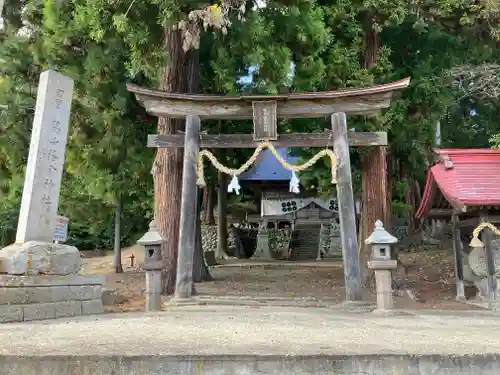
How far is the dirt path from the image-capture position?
11.1m

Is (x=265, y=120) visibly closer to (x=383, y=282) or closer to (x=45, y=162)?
(x=383, y=282)

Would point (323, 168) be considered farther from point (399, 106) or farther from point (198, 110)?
point (198, 110)

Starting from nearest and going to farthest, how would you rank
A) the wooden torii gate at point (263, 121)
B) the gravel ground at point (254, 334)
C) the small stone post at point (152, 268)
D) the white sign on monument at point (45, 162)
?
Answer: the gravel ground at point (254, 334) < the white sign on monument at point (45, 162) < the small stone post at point (152, 268) < the wooden torii gate at point (263, 121)

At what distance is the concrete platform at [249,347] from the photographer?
4309mm

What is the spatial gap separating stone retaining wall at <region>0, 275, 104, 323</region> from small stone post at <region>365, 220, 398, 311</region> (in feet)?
15.4

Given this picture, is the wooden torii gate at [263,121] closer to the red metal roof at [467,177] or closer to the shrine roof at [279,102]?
the shrine roof at [279,102]

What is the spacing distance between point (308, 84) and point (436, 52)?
4668 mm

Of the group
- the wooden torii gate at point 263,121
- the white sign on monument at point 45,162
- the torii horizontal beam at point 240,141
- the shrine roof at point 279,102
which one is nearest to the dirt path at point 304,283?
the wooden torii gate at point 263,121

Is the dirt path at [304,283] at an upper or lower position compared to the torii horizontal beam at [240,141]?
lower

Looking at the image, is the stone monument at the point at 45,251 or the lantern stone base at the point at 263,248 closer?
the stone monument at the point at 45,251

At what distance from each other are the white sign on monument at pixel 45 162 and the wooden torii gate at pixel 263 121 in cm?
196

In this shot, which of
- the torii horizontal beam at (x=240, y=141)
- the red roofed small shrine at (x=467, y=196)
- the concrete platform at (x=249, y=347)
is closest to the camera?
the concrete platform at (x=249, y=347)

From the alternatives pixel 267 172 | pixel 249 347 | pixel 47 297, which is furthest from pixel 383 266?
pixel 267 172

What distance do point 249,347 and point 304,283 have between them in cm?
954
